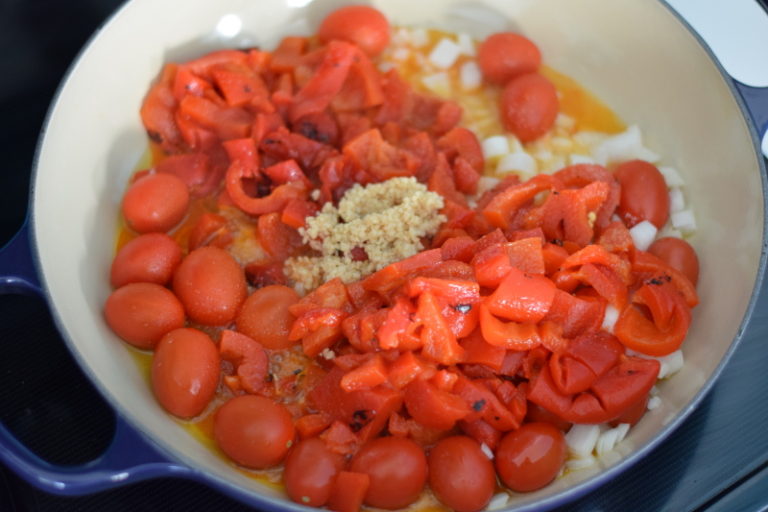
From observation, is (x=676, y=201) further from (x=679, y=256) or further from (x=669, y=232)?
(x=679, y=256)

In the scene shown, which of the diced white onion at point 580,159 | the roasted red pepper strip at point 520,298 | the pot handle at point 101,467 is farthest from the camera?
the diced white onion at point 580,159

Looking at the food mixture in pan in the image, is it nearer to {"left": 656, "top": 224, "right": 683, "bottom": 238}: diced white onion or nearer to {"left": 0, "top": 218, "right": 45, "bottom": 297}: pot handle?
{"left": 656, "top": 224, "right": 683, "bottom": 238}: diced white onion

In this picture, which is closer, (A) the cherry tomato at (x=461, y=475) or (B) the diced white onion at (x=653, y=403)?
(A) the cherry tomato at (x=461, y=475)

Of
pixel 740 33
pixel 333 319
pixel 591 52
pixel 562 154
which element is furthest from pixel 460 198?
pixel 740 33

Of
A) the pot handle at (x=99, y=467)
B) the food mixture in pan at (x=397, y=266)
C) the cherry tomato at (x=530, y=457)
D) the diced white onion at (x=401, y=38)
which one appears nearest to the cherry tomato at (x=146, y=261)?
the food mixture in pan at (x=397, y=266)

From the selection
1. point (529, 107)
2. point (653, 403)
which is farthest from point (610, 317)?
point (529, 107)

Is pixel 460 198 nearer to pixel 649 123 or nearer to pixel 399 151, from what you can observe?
pixel 399 151

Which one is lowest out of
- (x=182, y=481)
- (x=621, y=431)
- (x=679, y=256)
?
(x=182, y=481)

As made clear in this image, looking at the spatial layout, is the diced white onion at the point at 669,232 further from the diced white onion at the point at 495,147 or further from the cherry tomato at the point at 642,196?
the diced white onion at the point at 495,147
